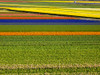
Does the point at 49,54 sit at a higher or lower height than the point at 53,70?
lower

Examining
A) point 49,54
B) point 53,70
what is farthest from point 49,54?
point 53,70

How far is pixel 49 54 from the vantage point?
9.42 meters

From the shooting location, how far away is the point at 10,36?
1346 centimetres

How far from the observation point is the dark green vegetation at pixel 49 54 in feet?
25.1

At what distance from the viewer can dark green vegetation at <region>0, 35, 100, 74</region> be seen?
7637mm

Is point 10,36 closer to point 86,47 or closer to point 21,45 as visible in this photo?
point 21,45

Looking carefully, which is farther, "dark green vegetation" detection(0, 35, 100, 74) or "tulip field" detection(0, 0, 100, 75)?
"dark green vegetation" detection(0, 35, 100, 74)

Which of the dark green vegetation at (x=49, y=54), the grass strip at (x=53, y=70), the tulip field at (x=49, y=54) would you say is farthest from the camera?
the dark green vegetation at (x=49, y=54)

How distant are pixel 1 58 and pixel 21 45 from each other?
2239mm

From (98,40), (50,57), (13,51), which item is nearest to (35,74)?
(50,57)

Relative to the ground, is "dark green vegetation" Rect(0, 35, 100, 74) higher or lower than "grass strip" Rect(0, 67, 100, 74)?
lower

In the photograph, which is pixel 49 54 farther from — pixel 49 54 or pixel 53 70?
pixel 53 70

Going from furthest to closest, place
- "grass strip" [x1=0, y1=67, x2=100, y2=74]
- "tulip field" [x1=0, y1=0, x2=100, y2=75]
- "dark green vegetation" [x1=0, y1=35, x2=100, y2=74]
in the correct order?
"dark green vegetation" [x1=0, y1=35, x2=100, y2=74], "tulip field" [x1=0, y1=0, x2=100, y2=75], "grass strip" [x1=0, y1=67, x2=100, y2=74]

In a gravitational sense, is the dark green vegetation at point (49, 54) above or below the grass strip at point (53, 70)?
below
